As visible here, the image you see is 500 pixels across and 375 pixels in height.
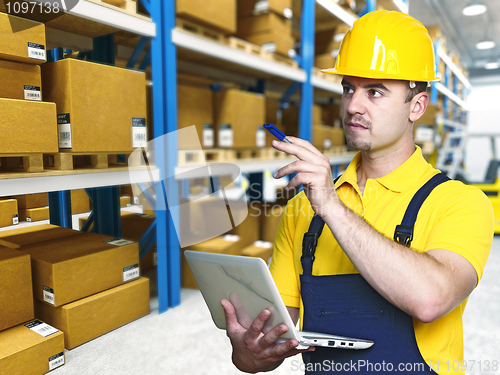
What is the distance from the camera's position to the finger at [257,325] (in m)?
0.99

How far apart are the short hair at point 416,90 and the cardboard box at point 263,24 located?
2.91 metres

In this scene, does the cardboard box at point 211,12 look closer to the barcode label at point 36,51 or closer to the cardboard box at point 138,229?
the barcode label at point 36,51

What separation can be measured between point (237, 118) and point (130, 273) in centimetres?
182

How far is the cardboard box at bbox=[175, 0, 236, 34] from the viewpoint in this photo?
2.77 meters

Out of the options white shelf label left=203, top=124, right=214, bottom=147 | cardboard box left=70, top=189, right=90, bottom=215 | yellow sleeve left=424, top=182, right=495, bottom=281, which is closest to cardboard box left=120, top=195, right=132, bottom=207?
cardboard box left=70, top=189, right=90, bottom=215

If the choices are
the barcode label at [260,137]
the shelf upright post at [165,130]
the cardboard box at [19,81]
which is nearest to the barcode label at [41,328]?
the shelf upright post at [165,130]

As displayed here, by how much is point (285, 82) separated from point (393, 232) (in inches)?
170

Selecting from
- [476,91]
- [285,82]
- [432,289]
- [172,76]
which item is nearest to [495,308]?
[432,289]

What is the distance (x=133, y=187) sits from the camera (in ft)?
9.29

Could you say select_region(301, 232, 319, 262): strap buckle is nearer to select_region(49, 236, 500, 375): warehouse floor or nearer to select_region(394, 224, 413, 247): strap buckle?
select_region(394, 224, 413, 247): strap buckle

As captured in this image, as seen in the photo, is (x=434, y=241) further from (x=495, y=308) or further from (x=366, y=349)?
(x=495, y=308)

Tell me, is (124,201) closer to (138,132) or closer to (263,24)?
(138,132)

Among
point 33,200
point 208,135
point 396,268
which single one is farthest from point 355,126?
point 33,200

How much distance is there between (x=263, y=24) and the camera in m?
3.87
